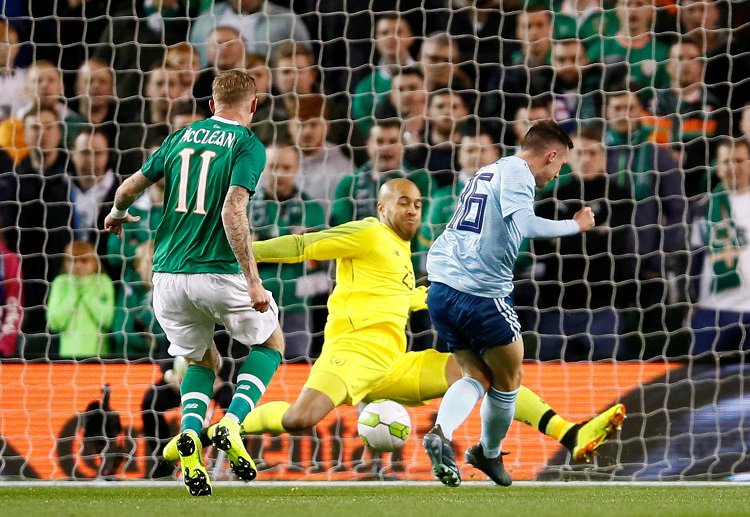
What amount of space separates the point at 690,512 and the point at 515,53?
4495 mm

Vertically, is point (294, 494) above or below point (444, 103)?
below

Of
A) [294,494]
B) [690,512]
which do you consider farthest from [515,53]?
[690,512]

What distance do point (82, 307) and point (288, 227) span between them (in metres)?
1.36

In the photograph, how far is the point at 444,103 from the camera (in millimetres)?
8117

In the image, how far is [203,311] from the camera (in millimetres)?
5230

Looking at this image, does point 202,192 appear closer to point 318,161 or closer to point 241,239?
point 241,239

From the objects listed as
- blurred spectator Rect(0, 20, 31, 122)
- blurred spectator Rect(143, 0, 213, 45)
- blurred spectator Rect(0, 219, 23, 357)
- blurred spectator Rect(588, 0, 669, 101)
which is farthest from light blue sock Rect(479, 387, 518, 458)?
blurred spectator Rect(0, 20, 31, 122)

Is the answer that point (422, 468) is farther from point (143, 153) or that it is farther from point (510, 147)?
point (143, 153)

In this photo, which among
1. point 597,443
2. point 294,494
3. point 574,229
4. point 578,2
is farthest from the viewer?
point 578,2

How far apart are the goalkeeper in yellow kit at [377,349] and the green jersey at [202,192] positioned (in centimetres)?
A: 93

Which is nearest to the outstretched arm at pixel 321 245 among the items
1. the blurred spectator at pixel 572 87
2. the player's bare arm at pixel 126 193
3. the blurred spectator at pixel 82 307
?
the player's bare arm at pixel 126 193

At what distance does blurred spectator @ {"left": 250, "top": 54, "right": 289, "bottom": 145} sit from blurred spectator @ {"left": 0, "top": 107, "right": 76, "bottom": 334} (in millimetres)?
1292

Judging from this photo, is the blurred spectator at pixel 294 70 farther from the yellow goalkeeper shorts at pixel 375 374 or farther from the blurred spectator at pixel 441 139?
the yellow goalkeeper shorts at pixel 375 374

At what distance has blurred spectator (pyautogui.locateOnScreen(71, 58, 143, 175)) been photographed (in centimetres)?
838
